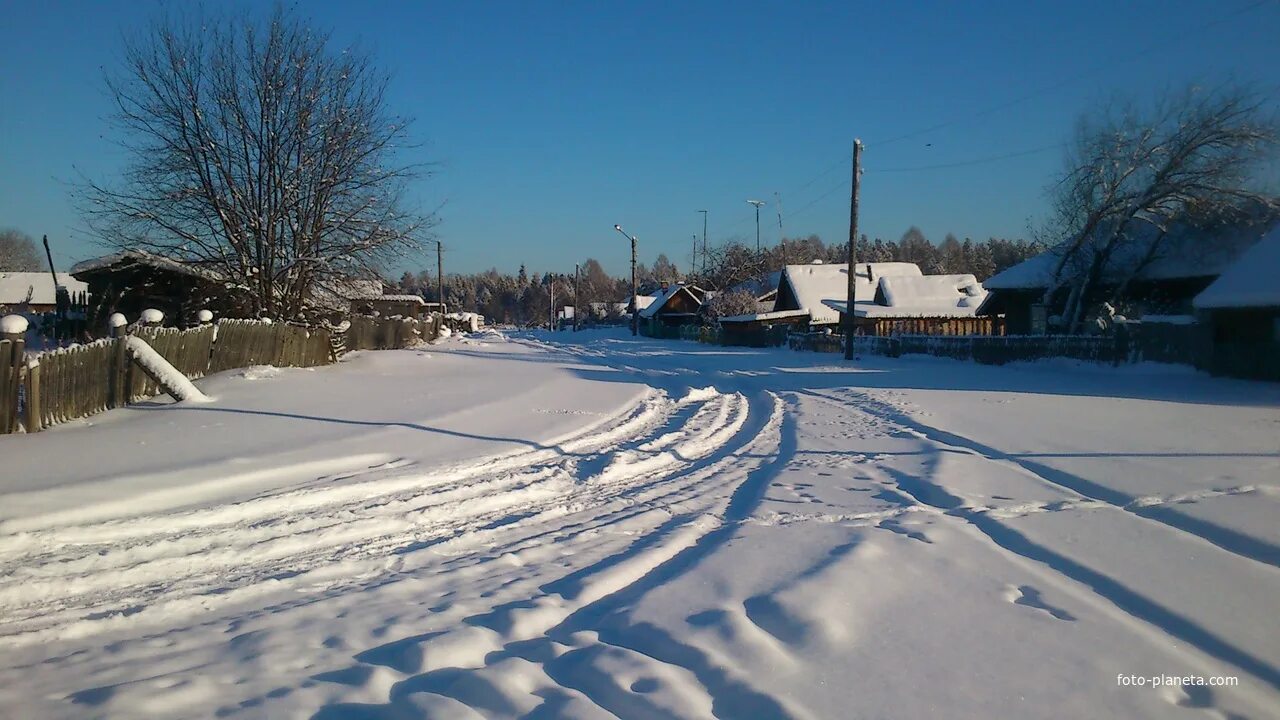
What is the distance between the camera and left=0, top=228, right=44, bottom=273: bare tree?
86188mm

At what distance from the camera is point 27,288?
6206 cm

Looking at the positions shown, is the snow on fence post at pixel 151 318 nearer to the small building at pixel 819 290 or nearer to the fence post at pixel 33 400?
the fence post at pixel 33 400

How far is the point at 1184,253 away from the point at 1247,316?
449 inches

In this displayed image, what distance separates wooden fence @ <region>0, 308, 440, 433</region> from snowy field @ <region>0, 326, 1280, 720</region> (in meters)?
0.49

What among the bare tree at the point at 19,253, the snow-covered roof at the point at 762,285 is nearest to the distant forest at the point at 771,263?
the snow-covered roof at the point at 762,285

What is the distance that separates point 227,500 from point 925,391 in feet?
51.8

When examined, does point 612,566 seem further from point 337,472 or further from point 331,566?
point 337,472

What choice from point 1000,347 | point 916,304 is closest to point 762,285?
point 916,304

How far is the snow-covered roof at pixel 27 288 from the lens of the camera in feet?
196

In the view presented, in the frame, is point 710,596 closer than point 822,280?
Yes

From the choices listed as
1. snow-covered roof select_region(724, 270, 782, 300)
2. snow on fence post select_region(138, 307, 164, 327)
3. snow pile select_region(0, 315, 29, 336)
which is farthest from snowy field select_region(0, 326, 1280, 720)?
snow-covered roof select_region(724, 270, 782, 300)

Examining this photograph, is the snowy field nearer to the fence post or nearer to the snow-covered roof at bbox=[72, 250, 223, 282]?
the fence post

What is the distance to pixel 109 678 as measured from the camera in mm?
3836

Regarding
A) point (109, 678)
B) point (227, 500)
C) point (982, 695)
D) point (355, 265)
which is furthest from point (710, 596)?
point (355, 265)
